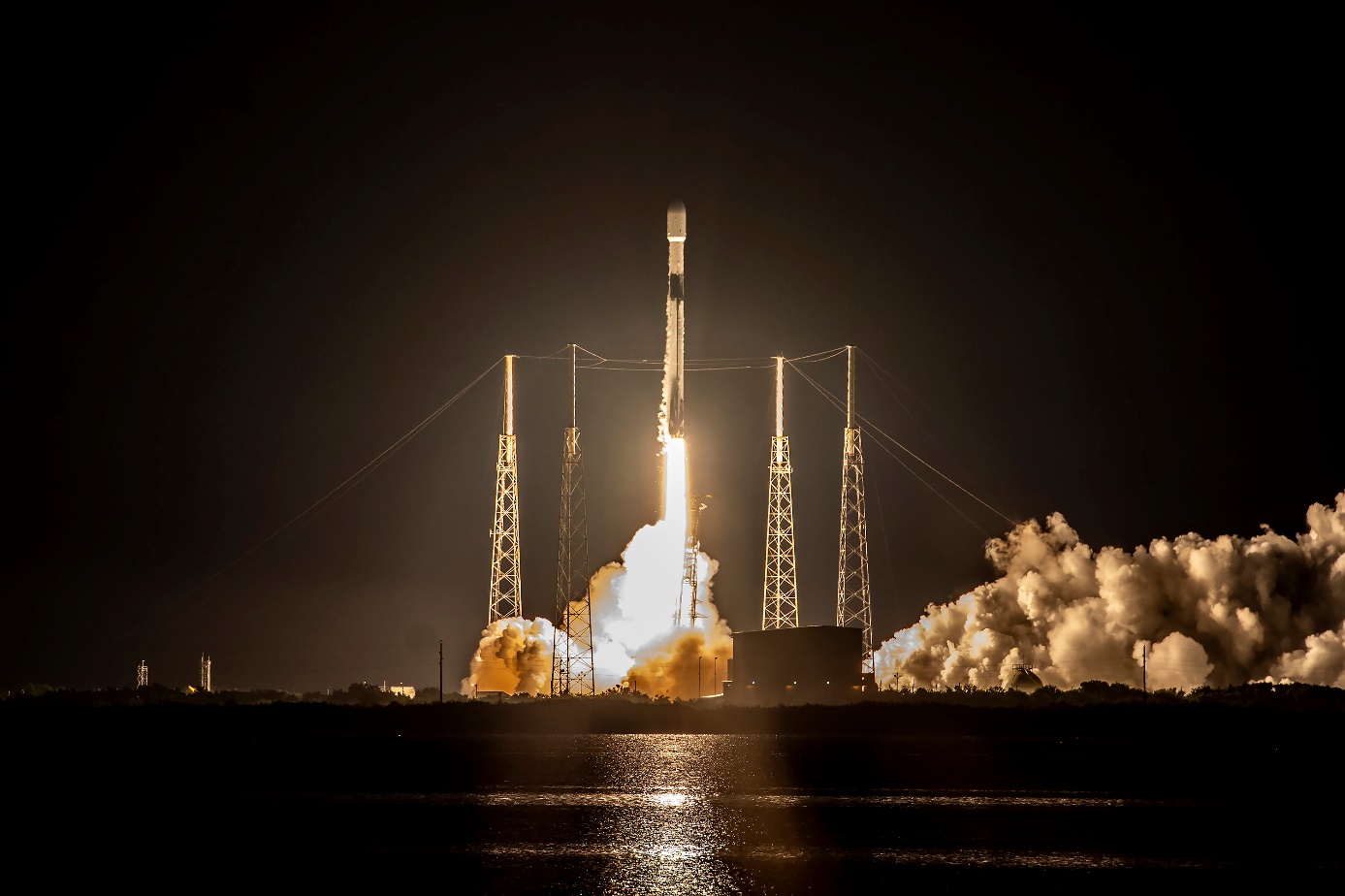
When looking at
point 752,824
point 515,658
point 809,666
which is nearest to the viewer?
point 752,824

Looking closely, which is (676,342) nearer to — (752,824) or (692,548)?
(692,548)

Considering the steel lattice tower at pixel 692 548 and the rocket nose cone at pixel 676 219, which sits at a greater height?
the rocket nose cone at pixel 676 219

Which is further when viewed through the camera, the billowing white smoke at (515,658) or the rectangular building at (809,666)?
the billowing white smoke at (515,658)

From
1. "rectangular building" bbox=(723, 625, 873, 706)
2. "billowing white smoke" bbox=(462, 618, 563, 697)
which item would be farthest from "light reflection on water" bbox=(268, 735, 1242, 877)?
"billowing white smoke" bbox=(462, 618, 563, 697)

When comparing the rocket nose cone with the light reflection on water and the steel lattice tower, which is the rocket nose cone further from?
the light reflection on water

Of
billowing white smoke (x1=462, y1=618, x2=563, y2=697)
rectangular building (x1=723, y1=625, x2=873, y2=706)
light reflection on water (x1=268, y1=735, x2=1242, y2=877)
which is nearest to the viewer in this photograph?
light reflection on water (x1=268, y1=735, x2=1242, y2=877)

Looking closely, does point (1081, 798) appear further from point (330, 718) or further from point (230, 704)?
point (230, 704)

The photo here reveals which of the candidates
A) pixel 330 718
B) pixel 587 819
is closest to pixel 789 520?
pixel 330 718

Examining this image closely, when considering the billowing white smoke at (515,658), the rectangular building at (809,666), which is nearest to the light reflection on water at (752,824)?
the rectangular building at (809,666)

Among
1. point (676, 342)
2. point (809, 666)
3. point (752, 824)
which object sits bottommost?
point (752, 824)

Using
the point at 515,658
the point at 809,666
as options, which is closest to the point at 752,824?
the point at 809,666

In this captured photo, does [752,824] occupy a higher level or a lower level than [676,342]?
lower

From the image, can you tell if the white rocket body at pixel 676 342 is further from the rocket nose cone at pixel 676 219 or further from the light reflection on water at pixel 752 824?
the light reflection on water at pixel 752 824

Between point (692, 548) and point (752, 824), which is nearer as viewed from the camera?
point (752, 824)
